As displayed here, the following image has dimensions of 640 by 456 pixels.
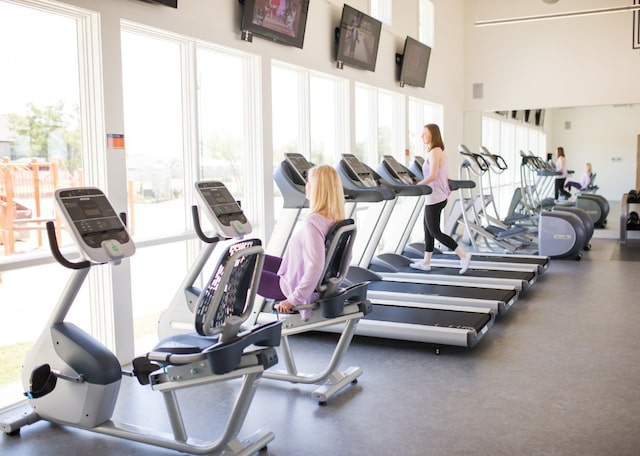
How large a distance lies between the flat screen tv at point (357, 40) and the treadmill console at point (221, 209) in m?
3.73

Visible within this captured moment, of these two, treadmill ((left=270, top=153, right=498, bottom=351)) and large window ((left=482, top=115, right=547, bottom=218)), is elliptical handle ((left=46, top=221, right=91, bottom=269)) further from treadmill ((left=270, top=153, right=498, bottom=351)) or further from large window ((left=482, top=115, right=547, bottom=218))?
large window ((left=482, top=115, right=547, bottom=218))

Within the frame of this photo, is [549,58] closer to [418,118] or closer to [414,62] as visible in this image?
[418,118]

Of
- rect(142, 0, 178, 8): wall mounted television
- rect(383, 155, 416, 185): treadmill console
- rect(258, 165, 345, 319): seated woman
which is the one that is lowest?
rect(258, 165, 345, 319): seated woman

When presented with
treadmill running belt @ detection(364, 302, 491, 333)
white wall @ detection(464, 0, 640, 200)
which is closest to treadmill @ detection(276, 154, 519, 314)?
treadmill running belt @ detection(364, 302, 491, 333)

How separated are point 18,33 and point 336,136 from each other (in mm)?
4407

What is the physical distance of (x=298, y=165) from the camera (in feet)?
16.9

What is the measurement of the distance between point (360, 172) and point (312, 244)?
90.5 inches

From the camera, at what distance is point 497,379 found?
414cm

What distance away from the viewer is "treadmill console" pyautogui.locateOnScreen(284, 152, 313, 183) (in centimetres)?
505

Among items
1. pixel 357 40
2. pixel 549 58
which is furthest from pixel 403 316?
pixel 549 58

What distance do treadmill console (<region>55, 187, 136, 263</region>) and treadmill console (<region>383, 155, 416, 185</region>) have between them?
3.76 meters

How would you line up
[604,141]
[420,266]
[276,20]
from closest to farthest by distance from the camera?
[276,20] → [420,266] → [604,141]

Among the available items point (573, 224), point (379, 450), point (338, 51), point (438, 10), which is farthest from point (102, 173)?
point (438, 10)

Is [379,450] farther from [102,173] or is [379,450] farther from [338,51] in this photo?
[338,51]
